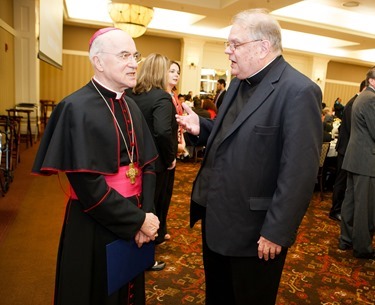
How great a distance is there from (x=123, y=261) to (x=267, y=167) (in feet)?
2.54

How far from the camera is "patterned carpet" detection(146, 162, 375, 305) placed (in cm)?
254

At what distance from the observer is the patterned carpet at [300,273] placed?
254 centimetres

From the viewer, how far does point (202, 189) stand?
1.73 meters

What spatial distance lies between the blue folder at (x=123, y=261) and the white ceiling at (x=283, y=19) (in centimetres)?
640

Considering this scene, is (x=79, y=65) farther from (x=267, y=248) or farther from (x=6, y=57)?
(x=267, y=248)

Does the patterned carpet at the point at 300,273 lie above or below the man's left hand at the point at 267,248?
below

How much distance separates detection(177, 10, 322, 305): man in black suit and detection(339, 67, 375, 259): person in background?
188cm

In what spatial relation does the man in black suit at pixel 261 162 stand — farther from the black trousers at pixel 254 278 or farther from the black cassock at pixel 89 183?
the black cassock at pixel 89 183

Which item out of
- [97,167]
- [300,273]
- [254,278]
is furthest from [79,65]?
[254,278]

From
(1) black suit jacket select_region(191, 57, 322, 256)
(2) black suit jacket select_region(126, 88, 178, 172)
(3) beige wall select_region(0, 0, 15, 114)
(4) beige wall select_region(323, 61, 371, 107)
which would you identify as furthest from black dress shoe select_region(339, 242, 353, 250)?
(4) beige wall select_region(323, 61, 371, 107)

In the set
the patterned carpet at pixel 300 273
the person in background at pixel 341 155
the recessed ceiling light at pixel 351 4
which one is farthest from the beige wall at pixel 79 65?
the person in background at pixel 341 155

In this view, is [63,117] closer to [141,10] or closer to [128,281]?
[128,281]

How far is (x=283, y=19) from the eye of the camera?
337 inches

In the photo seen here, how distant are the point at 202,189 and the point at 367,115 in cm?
204
